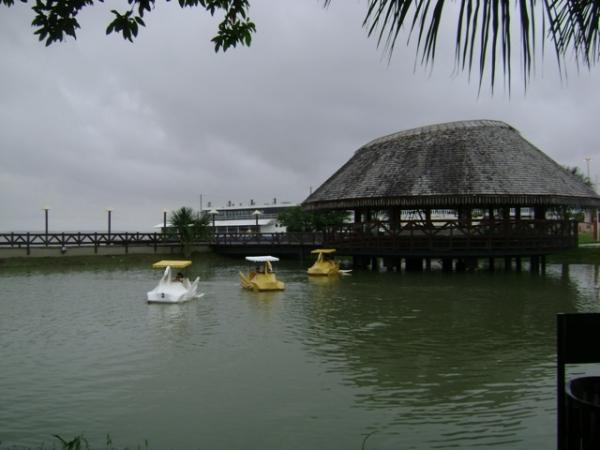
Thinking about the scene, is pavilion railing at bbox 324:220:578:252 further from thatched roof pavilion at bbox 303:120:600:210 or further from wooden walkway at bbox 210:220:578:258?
thatched roof pavilion at bbox 303:120:600:210

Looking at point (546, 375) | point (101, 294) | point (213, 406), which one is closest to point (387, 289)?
Answer: point (101, 294)

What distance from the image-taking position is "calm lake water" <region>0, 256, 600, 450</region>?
6754mm

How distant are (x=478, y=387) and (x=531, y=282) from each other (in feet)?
55.4

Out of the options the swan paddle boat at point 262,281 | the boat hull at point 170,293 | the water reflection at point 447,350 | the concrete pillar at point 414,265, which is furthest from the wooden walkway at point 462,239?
the boat hull at point 170,293

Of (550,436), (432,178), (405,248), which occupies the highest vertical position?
A: (432,178)

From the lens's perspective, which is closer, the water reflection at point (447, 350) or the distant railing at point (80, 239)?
the water reflection at point (447, 350)

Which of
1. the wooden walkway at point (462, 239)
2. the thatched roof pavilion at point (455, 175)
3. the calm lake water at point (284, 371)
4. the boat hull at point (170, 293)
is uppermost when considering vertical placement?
the thatched roof pavilion at point (455, 175)

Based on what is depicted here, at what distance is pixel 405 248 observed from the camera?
27.7 meters

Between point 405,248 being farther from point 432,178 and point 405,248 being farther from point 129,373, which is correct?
point 129,373

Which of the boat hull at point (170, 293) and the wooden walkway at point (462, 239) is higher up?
the wooden walkway at point (462, 239)

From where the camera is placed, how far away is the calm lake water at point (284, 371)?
6.75m

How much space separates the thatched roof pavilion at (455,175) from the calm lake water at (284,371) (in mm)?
8233

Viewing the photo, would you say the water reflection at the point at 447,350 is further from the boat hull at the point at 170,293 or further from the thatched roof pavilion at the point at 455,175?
the thatched roof pavilion at the point at 455,175

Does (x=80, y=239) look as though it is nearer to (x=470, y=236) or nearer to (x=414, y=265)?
(x=414, y=265)
